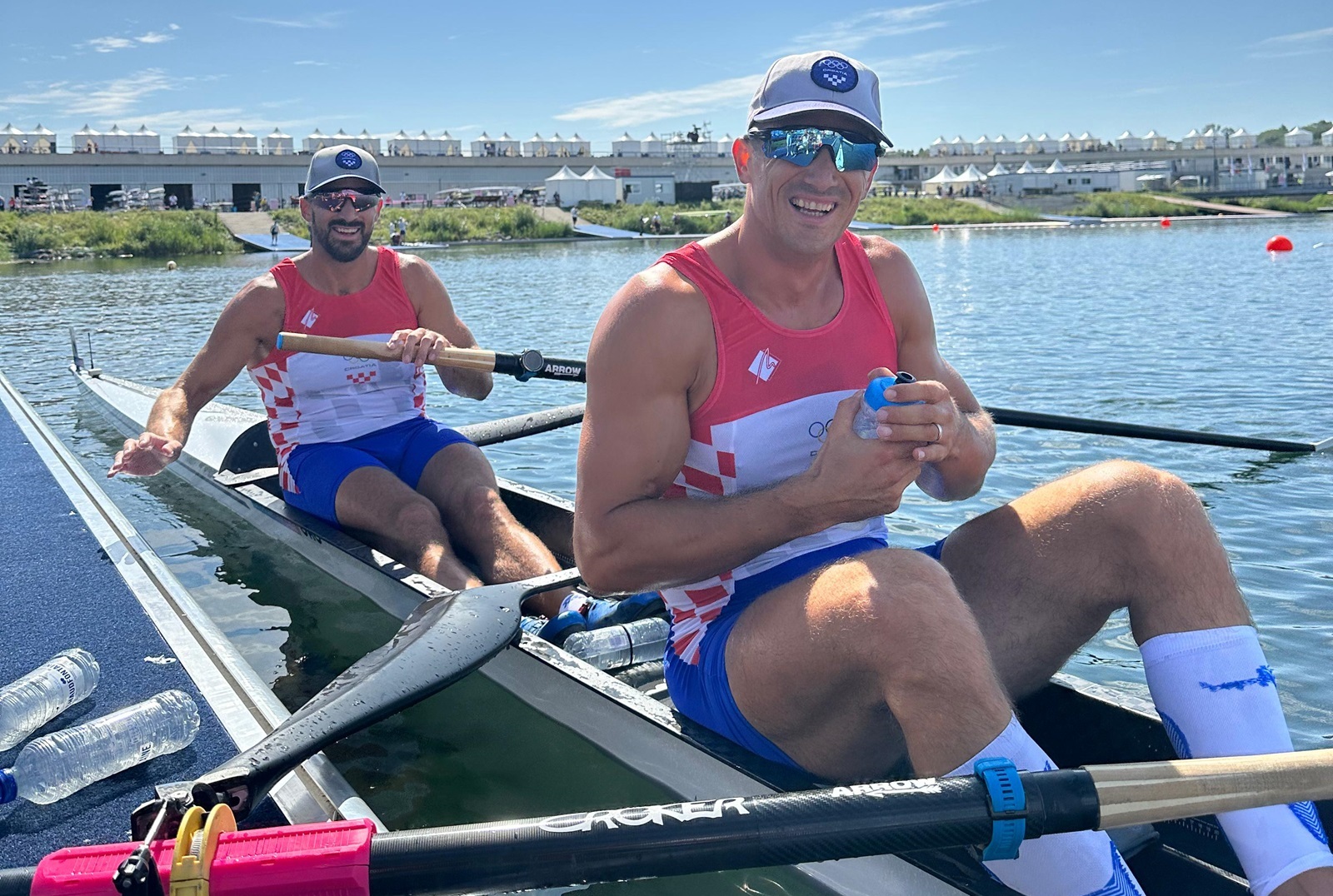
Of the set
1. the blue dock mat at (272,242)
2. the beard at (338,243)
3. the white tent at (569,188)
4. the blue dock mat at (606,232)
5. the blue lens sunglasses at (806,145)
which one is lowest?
the beard at (338,243)

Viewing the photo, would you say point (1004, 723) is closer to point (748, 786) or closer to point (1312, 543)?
point (748, 786)

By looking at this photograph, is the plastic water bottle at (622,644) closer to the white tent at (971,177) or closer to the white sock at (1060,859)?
the white sock at (1060,859)

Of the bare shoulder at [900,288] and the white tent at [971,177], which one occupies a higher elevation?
the white tent at [971,177]

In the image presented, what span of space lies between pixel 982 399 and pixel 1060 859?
29.9 feet

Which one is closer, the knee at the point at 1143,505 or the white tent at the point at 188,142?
the knee at the point at 1143,505

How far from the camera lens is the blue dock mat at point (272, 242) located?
4012 centimetres

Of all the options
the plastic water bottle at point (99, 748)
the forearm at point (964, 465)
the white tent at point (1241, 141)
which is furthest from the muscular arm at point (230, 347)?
the white tent at point (1241, 141)

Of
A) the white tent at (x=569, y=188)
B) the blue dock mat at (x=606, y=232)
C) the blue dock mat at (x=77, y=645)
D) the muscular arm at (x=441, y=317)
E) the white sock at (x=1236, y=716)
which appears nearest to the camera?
the white sock at (x=1236, y=716)

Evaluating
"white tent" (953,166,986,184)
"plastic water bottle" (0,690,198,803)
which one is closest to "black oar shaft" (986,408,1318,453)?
"plastic water bottle" (0,690,198,803)

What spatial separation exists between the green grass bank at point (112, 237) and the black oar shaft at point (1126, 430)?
40.8 meters

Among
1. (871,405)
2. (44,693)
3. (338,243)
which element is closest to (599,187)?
(338,243)

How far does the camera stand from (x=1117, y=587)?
2295 mm

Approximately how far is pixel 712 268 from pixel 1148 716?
1.45m

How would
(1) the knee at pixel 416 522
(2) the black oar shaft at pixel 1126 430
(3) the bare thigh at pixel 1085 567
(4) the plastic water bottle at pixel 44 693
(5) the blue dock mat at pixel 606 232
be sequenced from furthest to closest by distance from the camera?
(5) the blue dock mat at pixel 606 232 < (2) the black oar shaft at pixel 1126 430 < (1) the knee at pixel 416 522 < (4) the plastic water bottle at pixel 44 693 < (3) the bare thigh at pixel 1085 567
